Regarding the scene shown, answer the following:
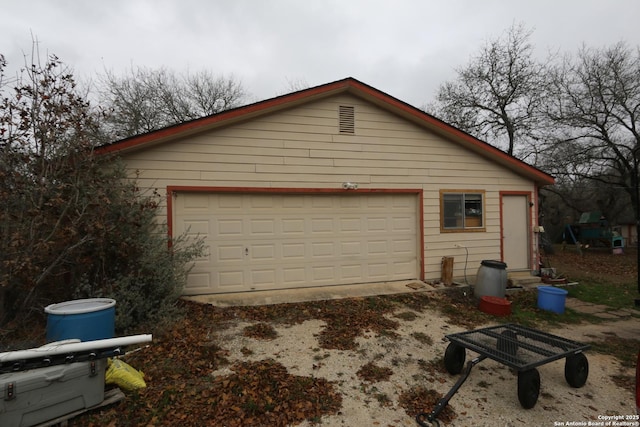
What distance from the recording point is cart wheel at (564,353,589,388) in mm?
3484

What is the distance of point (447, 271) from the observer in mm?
7492

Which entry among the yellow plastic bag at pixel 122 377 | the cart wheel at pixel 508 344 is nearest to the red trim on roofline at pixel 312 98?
the yellow plastic bag at pixel 122 377

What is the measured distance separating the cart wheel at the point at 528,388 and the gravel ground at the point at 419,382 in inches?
4.1

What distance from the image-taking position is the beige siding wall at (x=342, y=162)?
623 cm

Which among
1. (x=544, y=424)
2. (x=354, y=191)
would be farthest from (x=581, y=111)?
(x=544, y=424)

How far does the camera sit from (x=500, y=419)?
299 centimetres

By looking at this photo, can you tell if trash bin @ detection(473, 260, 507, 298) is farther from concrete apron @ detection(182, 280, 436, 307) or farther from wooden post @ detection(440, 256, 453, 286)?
concrete apron @ detection(182, 280, 436, 307)

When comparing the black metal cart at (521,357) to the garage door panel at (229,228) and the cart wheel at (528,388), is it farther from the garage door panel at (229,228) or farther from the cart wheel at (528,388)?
the garage door panel at (229,228)

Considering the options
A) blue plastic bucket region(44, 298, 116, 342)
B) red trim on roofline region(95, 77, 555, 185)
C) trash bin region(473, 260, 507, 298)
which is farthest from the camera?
trash bin region(473, 260, 507, 298)

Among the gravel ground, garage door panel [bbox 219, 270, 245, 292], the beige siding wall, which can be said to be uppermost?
the beige siding wall

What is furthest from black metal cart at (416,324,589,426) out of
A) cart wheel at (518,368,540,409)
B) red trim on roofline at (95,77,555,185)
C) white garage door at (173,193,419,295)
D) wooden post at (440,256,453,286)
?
red trim on roofline at (95,77,555,185)

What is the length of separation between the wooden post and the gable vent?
3903 millimetres

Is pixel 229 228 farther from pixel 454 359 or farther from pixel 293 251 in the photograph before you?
pixel 454 359

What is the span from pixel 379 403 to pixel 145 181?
5493mm
